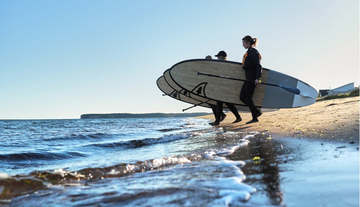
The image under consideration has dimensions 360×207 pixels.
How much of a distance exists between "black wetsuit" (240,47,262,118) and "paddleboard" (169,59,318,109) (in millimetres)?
930

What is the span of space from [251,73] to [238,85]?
4.22ft

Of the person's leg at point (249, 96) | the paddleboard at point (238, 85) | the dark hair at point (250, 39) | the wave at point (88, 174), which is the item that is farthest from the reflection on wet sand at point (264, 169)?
the paddleboard at point (238, 85)

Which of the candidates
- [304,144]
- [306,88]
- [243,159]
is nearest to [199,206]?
[243,159]

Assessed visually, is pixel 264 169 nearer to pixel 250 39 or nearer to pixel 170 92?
pixel 250 39

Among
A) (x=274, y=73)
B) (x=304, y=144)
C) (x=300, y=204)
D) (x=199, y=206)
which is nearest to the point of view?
(x=300, y=204)

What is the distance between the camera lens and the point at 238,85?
365 inches

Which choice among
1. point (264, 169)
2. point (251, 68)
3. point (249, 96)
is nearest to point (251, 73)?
point (251, 68)

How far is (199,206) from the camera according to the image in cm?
151

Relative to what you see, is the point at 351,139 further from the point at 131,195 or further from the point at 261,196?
the point at 131,195

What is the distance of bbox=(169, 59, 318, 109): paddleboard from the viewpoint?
30.1 feet

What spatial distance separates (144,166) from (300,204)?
207 cm

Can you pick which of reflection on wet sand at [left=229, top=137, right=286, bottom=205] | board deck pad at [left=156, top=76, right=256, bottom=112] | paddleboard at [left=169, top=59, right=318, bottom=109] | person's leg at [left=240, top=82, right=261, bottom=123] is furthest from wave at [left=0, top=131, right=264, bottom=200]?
board deck pad at [left=156, top=76, right=256, bottom=112]

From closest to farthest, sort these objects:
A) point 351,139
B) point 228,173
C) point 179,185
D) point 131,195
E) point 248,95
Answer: point 131,195, point 179,185, point 228,173, point 351,139, point 248,95

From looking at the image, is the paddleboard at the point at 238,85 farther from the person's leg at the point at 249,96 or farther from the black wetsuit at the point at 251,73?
the person's leg at the point at 249,96
